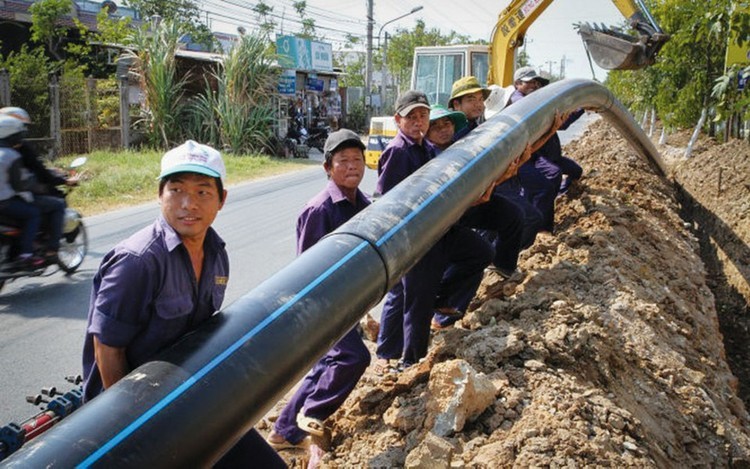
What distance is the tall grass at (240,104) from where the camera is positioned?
16734 mm

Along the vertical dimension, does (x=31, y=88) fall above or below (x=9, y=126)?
above

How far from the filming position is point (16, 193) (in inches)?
214

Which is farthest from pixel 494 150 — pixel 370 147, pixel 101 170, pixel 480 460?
pixel 101 170

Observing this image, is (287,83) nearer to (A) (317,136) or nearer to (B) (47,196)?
(A) (317,136)

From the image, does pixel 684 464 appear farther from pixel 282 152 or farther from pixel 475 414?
pixel 282 152

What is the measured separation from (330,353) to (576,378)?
1126mm

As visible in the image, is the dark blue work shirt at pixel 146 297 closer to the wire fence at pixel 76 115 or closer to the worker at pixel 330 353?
the worker at pixel 330 353

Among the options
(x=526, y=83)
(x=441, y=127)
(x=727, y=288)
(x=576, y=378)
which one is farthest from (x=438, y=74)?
(x=576, y=378)

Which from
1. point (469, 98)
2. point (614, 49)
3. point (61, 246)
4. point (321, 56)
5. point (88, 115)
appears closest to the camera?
point (469, 98)

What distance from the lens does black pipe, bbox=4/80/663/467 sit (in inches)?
60.0

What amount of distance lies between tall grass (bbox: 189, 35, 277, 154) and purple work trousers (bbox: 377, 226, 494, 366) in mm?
13767

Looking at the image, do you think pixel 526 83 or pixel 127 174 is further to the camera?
pixel 127 174

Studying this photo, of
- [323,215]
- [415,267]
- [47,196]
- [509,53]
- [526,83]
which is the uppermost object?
[509,53]

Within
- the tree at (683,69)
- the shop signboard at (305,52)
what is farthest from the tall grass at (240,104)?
the tree at (683,69)
